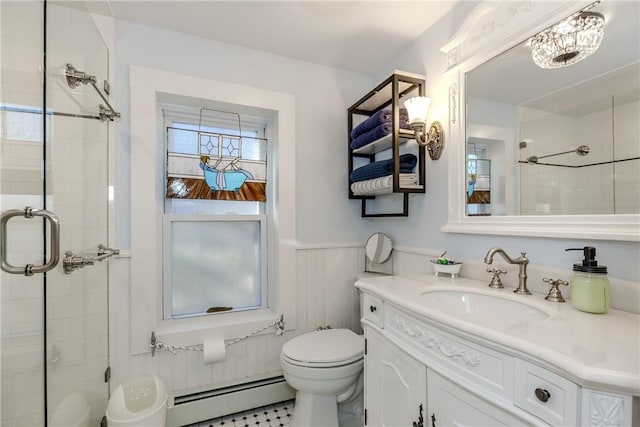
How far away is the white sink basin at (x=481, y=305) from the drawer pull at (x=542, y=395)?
0.33 meters

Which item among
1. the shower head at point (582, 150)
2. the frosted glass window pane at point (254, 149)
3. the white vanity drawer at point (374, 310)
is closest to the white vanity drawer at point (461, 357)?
the white vanity drawer at point (374, 310)

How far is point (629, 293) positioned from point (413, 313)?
0.62 meters

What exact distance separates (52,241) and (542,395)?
1405 millimetres

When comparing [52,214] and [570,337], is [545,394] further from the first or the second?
[52,214]

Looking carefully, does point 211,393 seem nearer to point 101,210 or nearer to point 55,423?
point 55,423

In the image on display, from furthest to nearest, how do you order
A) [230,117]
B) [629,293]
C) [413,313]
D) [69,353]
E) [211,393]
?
[230,117]
[211,393]
[69,353]
[413,313]
[629,293]

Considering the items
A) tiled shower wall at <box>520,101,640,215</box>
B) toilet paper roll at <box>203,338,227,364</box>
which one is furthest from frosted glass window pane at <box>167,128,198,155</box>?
tiled shower wall at <box>520,101,640,215</box>

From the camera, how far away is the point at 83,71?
51.6 inches

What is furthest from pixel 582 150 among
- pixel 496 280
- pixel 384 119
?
pixel 384 119

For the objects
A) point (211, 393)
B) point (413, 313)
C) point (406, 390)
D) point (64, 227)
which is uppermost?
point (64, 227)

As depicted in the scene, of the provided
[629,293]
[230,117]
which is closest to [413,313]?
[629,293]

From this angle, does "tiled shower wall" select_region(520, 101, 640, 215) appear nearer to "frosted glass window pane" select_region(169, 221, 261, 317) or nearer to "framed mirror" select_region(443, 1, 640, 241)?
"framed mirror" select_region(443, 1, 640, 241)

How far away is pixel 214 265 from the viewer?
1.95 metres

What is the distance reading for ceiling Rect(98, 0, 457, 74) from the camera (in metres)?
1.49
